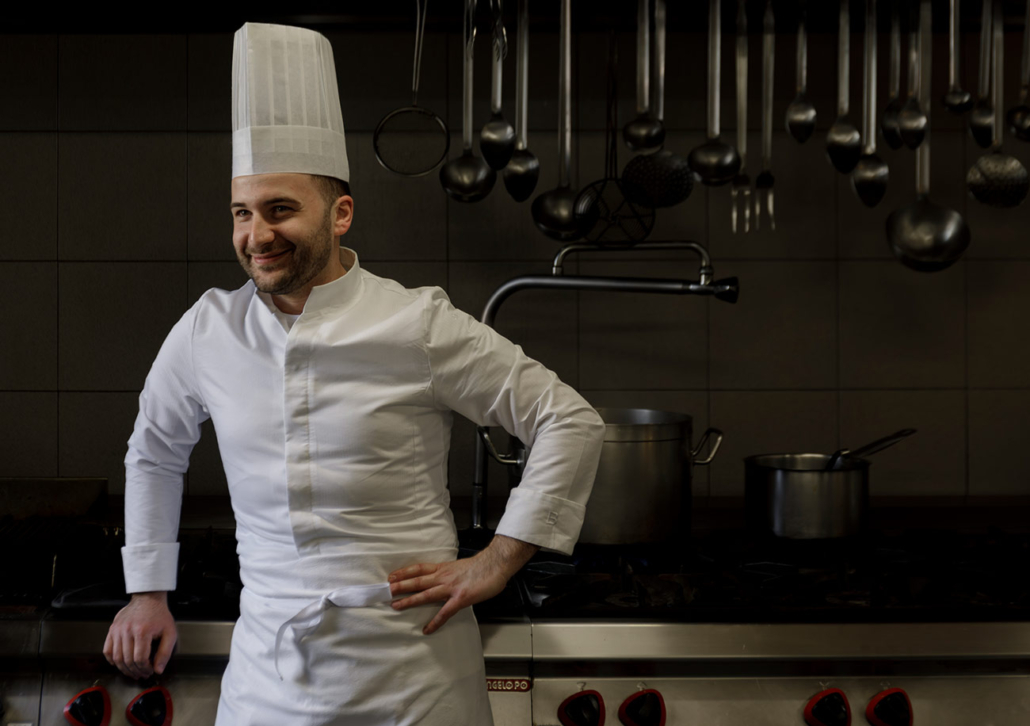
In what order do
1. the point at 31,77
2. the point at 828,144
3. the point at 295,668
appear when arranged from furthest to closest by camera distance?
the point at 31,77 → the point at 828,144 → the point at 295,668

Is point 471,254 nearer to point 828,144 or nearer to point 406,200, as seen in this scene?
point 406,200

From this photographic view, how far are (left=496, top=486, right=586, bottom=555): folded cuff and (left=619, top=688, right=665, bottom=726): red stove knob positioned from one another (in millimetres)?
245

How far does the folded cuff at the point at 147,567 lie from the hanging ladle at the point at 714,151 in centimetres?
96

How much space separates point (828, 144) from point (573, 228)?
1.43 feet

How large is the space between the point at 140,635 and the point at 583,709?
1.70 feet

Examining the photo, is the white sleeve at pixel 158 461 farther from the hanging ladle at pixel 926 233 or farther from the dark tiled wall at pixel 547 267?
the hanging ladle at pixel 926 233

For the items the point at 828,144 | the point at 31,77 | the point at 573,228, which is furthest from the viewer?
the point at 31,77

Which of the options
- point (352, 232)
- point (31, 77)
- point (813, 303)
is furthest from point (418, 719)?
point (31, 77)

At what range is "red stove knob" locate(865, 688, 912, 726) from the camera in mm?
1098

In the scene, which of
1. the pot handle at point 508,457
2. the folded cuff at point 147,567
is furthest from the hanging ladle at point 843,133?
the folded cuff at point 147,567

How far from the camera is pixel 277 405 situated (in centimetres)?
96

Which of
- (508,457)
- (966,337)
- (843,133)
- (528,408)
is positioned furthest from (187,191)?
(966,337)

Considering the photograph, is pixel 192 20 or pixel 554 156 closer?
pixel 192 20

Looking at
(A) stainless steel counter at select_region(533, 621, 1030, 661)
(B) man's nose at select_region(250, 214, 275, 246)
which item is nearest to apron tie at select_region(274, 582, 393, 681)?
(A) stainless steel counter at select_region(533, 621, 1030, 661)
